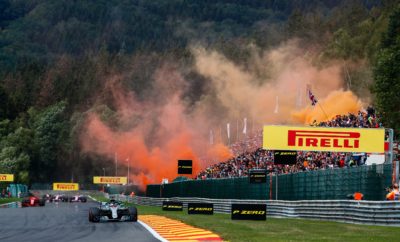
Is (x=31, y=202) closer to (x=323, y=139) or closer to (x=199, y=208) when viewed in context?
(x=199, y=208)

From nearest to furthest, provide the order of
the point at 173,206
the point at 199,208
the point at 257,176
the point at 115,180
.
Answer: the point at 257,176, the point at 199,208, the point at 173,206, the point at 115,180

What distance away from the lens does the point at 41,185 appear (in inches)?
6929

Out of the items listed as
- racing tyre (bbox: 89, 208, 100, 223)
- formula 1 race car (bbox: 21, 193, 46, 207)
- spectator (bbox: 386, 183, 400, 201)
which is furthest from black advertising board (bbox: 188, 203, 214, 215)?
formula 1 race car (bbox: 21, 193, 46, 207)

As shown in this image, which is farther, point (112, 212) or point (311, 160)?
point (311, 160)

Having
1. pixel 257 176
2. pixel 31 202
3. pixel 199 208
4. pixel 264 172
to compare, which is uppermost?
pixel 264 172

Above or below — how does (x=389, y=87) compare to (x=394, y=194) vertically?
above

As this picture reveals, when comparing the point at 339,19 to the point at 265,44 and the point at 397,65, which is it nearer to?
the point at 265,44

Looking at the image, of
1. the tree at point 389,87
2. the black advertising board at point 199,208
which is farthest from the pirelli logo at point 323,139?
the tree at point 389,87

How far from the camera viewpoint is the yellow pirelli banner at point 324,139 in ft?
125

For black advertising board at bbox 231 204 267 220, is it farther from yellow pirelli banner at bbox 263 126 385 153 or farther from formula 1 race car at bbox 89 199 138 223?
yellow pirelli banner at bbox 263 126 385 153

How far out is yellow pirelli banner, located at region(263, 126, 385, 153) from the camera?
3812 centimetres

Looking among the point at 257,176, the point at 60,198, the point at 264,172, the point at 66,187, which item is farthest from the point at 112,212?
the point at 66,187

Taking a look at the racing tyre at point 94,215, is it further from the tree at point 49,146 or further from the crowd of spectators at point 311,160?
the tree at point 49,146

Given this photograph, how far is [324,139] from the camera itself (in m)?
39.1
